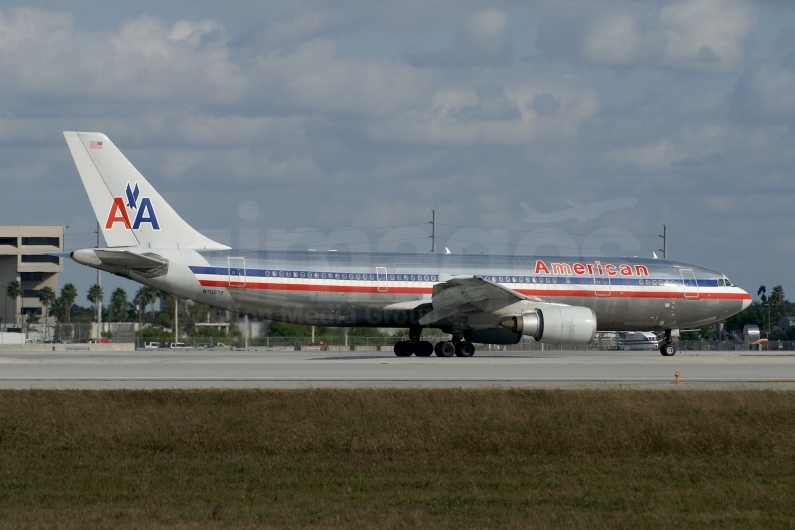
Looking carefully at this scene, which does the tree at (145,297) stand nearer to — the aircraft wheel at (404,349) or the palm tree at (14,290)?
the palm tree at (14,290)

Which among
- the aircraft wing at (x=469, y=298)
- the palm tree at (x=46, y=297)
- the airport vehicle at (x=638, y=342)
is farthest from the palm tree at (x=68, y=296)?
the aircraft wing at (x=469, y=298)

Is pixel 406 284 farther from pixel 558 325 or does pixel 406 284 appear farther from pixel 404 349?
pixel 558 325

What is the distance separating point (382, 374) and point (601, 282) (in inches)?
537

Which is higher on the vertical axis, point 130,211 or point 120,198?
point 120,198

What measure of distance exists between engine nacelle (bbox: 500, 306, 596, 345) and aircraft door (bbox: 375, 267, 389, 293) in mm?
4611

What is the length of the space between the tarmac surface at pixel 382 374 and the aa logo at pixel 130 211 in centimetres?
454

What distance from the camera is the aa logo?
3169cm

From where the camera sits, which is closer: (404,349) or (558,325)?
(558,325)

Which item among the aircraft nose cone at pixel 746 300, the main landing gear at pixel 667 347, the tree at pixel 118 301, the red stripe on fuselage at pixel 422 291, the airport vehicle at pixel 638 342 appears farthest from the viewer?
the tree at pixel 118 301

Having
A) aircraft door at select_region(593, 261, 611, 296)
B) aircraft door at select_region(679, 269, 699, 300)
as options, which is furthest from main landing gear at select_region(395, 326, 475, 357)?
aircraft door at select_region(679, 269, 699, 300)

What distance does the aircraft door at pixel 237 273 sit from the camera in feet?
103

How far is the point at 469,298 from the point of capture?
31641mm

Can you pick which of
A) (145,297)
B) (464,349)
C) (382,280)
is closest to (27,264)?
(145,297)

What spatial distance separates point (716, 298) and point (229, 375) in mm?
20903
